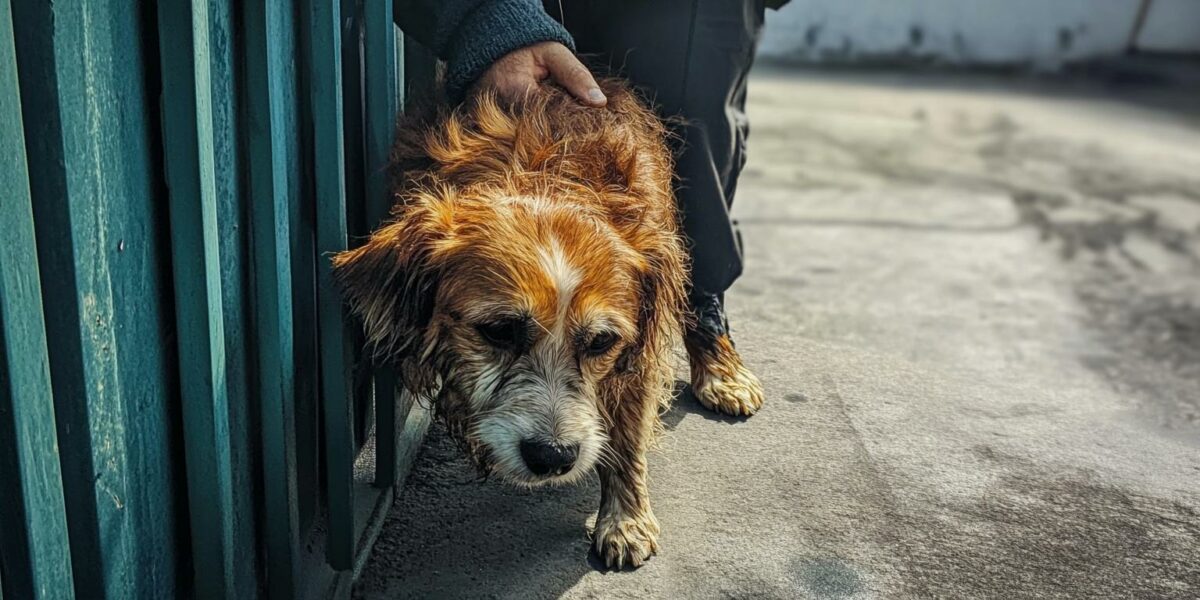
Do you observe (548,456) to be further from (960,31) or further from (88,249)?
(960,31)

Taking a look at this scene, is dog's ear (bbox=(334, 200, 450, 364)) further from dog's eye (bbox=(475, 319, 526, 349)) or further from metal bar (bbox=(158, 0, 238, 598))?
metal bar (bbox=(158, 0, 238, 598))

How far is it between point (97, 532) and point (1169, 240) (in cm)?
593

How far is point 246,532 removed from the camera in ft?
6.79

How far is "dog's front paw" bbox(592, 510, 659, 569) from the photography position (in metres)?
2.64

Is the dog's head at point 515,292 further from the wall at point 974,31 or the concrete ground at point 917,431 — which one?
the wall at point 974,31

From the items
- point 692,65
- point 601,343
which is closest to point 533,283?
point 601,343

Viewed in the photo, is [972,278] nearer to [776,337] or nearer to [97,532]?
[776,337]

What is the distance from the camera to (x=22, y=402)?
138 centimetres

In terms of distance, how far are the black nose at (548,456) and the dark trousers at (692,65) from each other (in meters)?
1.10

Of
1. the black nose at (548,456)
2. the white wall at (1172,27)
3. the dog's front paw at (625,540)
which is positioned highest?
the white wall at (1172,27)

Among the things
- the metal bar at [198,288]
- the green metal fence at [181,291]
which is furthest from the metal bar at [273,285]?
the metal bar at [198,288]

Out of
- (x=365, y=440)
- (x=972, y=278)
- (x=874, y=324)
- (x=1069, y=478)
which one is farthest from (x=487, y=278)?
(x=972, y=278)

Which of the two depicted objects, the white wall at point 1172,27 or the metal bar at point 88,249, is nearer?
the metal bar at point 88,249

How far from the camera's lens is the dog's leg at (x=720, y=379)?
3.47 metres
